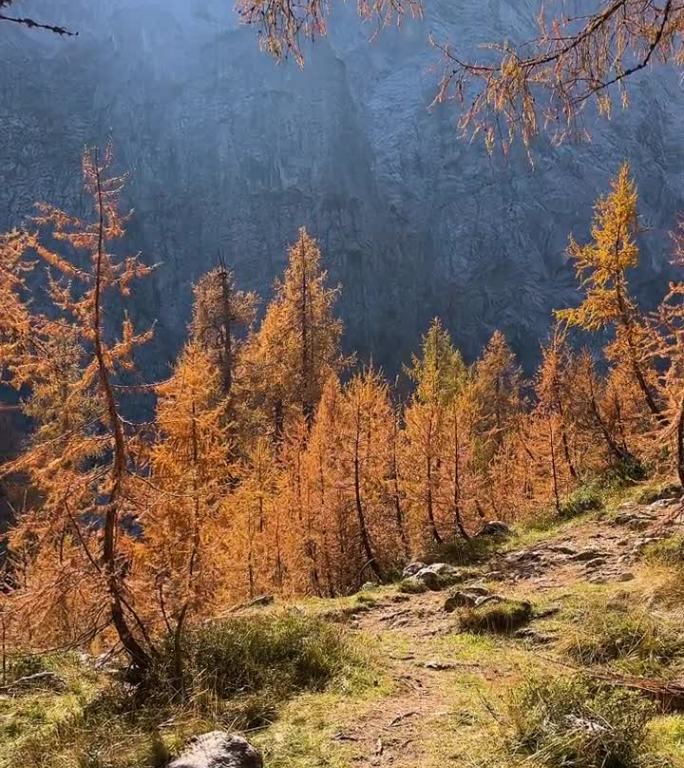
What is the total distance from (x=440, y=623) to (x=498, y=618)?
97 centimetres

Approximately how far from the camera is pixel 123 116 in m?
77.4

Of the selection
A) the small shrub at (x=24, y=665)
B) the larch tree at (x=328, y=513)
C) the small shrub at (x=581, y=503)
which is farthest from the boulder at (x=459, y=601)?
the small shrub at (x=581, y=503)

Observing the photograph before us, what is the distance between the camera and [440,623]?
7766 mm

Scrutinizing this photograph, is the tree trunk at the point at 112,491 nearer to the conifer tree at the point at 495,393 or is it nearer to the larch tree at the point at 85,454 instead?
the larch tree at the point at 85,454

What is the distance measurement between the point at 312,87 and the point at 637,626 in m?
83.1

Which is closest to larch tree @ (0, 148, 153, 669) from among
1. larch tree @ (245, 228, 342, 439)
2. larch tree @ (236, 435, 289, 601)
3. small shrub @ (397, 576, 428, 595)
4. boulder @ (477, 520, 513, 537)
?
small shrub @ (397, 576, 428, 595)

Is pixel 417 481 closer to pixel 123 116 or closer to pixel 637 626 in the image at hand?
pixel 637 626

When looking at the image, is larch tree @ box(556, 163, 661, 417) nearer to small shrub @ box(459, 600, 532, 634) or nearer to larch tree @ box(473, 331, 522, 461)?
small shrub @ box(459, 600, 532, 634)

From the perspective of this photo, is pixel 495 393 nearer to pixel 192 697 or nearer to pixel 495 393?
pixel 495 393

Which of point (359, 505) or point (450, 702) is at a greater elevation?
point (359, 505)

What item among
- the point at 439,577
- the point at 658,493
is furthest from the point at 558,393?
the point at 439,577

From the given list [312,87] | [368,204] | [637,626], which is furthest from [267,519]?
[312,87]

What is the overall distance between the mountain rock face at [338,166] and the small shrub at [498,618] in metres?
63.8

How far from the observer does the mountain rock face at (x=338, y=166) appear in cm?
7175
